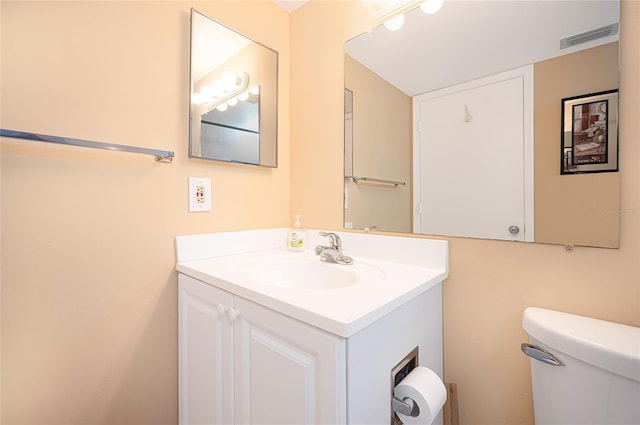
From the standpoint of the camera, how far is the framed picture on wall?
0.70 meters

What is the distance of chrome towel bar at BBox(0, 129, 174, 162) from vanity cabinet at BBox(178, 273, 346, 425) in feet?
1.51

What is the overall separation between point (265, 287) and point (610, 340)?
32.5 inches

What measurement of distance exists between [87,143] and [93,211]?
0.73 feet

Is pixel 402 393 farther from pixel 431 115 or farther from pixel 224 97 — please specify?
pixel 224 97

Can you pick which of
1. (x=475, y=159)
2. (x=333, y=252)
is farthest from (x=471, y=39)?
(x=333, y=252)

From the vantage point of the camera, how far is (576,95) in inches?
29.2

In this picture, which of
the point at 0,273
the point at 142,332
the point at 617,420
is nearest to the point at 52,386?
the point at 142,332

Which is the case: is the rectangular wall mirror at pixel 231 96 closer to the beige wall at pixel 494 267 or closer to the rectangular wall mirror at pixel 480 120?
the beige wall at pixel 494 267

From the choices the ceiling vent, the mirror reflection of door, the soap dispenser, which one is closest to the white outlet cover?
the soap dispenser

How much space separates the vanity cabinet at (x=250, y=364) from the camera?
23.0 inches

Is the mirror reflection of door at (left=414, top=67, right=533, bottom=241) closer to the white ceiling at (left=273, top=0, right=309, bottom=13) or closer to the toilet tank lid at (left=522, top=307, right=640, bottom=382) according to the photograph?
the toilet tank lid at (left=522, top=307, right=640, bottom=382)

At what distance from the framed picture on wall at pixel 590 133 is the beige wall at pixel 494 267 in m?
0.02

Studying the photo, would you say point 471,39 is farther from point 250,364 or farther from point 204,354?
point 204,354

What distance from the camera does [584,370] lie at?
0.62 meters
